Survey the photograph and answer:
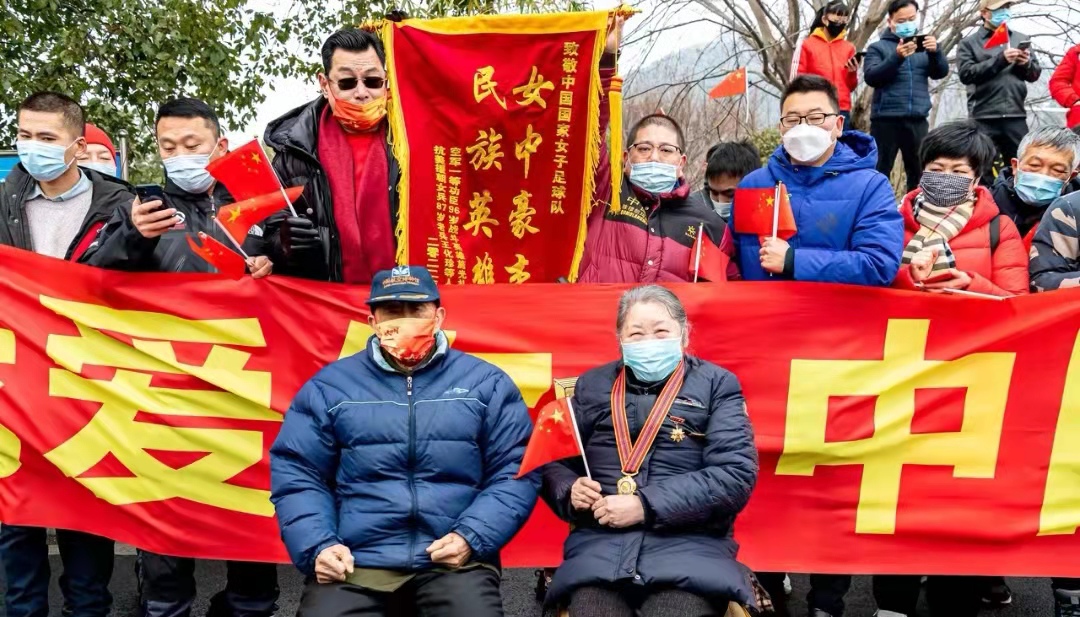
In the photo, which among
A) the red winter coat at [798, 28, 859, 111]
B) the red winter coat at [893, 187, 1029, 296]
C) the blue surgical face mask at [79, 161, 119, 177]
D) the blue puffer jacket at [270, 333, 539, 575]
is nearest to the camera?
the blue puffer jacket at [270, 333, 539, 575]

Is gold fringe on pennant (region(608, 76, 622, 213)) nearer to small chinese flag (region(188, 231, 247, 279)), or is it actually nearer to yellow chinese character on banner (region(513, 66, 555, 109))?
yellow chinese character on banner (region(513, 66, 555, 109))

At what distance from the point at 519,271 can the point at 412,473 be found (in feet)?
3.95

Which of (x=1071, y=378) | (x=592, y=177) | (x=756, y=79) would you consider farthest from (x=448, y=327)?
(x=756, y=79)

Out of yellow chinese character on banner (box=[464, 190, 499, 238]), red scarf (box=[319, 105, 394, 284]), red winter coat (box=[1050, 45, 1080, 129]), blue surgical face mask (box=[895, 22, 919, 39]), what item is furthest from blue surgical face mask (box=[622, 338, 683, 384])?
red winter coat (box=[1050, 45, 1080, 129])

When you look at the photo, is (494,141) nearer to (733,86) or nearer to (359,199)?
(359,199)

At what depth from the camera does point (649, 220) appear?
447 centimetres

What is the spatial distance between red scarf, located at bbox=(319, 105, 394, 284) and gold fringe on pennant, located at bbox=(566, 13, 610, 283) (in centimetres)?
78

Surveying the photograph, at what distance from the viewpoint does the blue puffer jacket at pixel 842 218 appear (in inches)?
159

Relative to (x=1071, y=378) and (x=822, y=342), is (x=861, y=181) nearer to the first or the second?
(x=822, y=342)

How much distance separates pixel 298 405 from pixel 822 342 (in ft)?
6.71

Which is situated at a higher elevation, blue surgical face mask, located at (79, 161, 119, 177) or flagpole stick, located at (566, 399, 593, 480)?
blue surgical face mask, located at (79, 161, 119, 177)

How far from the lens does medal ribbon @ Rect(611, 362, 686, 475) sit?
11.4 feet

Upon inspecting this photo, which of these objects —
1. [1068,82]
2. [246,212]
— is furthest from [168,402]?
[1068,82]

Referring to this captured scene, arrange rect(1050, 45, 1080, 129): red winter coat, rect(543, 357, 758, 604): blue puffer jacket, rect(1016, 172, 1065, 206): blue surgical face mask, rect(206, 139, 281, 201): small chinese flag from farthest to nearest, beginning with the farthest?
rect(1050, 45, 1080, 129): red winter coat → rect(1016, 172, 1065, 206): blue surgical face mask → rect(206, 139, 281, 201): small chinese flag → rect(543, 357, 758, 604): blue puffer jacket
